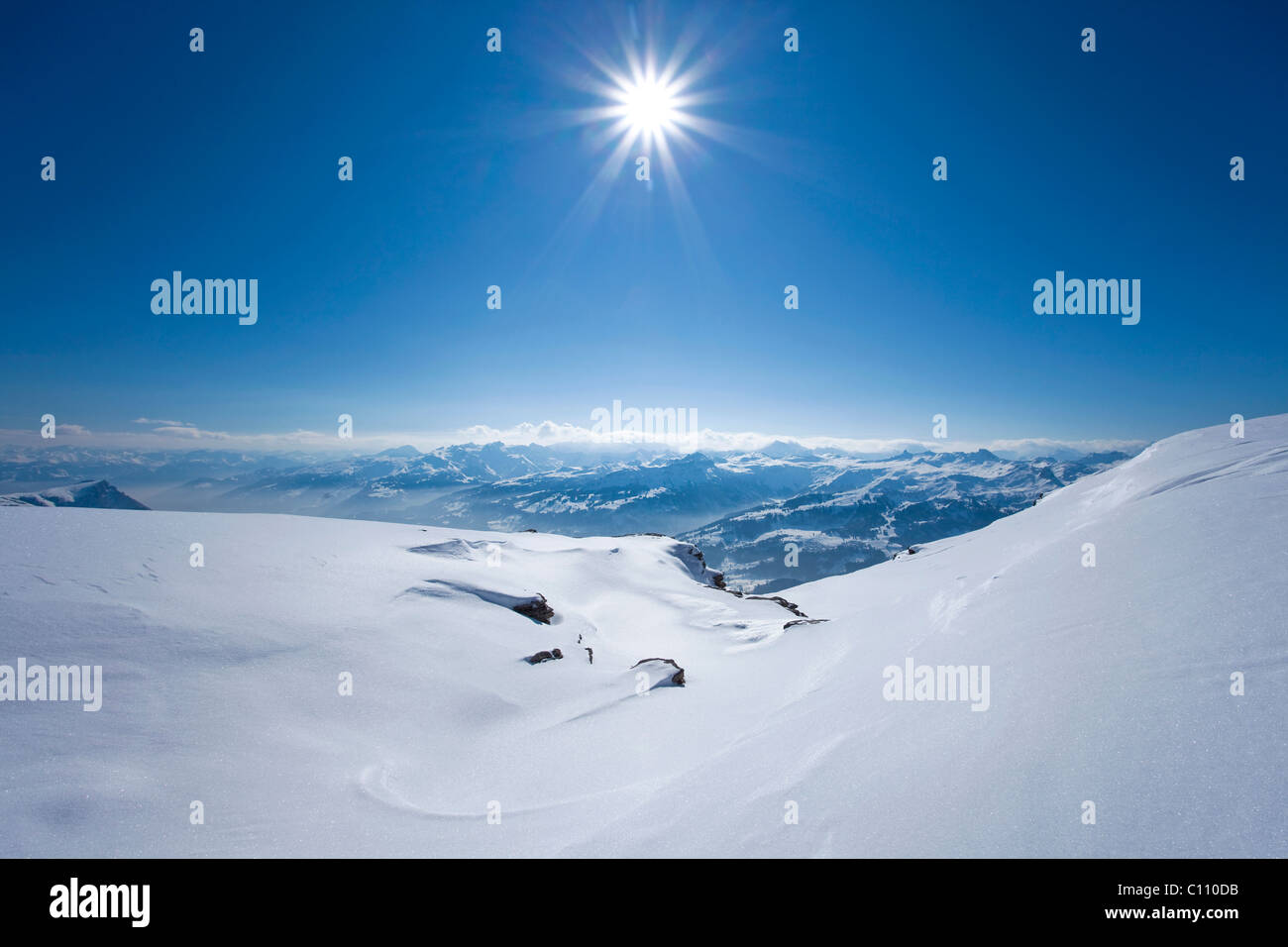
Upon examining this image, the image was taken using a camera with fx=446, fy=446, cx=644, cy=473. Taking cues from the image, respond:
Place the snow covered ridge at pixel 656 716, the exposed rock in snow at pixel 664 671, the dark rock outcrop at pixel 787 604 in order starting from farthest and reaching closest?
the dark rock outcrop at pixel 787 604 < the exposed rock in snow at pixel 664 671 < the snow covered ridge at pixel 656 716

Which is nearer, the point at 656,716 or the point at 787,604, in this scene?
the point at 656,716

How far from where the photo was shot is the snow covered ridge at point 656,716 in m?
4.50

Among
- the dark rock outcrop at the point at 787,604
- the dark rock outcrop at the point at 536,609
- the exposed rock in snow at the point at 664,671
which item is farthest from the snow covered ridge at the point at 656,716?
the dark rock outcrop at the point at 787,604

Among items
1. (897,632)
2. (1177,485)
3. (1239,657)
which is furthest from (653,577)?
(1239,657)

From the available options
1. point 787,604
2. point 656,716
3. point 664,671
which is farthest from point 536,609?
point 787,604

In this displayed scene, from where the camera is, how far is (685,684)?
1502cm

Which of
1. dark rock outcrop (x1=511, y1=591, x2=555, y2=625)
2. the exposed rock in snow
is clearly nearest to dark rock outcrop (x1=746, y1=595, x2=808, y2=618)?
the exposed rock in snow

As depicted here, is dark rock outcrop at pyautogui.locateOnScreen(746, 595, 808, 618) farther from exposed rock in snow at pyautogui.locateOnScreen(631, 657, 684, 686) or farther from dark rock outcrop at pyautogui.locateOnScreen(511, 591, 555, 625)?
dark rock outcrop at pyautogui.locateOnScreen(511, 591, 555, 625)

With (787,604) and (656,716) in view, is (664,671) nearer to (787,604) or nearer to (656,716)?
(656,716)

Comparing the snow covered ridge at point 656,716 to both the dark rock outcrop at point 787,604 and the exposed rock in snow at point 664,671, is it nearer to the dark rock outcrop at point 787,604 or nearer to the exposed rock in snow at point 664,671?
the exposed rock in snow at point 664,671

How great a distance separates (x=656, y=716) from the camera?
1216 cm

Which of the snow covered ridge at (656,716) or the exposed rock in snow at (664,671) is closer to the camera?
the snow covered ridge at (656,716)

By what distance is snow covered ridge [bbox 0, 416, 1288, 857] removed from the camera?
4.50 meters
